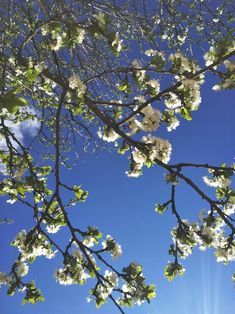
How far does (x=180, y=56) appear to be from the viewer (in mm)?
4785

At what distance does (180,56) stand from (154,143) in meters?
1.22

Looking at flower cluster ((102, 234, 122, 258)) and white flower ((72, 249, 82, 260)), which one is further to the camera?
flower cluster ((102, 234, 122, 258))

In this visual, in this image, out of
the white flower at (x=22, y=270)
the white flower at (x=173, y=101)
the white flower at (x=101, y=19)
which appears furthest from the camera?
the white flower at (x=22, y=270)

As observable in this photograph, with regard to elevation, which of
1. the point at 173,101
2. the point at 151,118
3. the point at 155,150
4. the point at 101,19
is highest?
the point at 101,19

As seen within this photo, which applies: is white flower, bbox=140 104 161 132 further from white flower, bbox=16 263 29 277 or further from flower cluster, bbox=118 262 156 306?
white flower, bbox=16 263 29 277

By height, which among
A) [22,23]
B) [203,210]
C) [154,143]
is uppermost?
[22,23]

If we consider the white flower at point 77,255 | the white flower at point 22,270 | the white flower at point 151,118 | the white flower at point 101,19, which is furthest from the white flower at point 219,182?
the white flower at point 22,270

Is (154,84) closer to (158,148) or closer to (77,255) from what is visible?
(158,148)

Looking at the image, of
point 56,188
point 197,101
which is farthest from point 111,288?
point 197,101

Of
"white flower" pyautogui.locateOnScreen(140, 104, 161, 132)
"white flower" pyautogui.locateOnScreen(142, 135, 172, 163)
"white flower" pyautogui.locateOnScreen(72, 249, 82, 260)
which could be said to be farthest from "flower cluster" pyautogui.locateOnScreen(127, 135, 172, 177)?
"white flower" pyautogui.locateOnScreen(72, 249, 82, 260)

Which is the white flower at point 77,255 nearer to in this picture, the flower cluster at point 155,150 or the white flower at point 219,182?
the flower cluster at point 155,150

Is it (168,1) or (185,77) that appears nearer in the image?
(185,77)

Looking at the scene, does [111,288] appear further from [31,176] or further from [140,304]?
[31,176]

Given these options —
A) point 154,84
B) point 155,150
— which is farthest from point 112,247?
point 154,84
